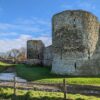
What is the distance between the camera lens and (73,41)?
3341 cm

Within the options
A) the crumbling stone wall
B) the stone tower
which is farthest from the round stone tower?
the stone tower

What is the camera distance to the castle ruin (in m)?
33.4

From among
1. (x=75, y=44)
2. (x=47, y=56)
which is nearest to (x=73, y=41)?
(x=75, y=44)

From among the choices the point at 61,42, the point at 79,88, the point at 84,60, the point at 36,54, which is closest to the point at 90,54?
the point at 84,60

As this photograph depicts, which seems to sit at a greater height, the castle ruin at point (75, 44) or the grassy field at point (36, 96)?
the castle ruin at point (75, 44)

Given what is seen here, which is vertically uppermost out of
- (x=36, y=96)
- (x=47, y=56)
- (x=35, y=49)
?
(x=35, y=49)

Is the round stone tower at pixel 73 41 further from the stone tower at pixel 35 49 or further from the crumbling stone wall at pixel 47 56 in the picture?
the stone tower at pixel 35 49

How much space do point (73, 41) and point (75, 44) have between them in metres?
0.37

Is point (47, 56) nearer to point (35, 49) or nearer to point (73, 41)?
point (35, 49)

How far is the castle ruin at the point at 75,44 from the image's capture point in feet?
110

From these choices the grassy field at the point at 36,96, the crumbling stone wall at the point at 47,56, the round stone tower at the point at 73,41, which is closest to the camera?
the grassy field at the point at 36,96

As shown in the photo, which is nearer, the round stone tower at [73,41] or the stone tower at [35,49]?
the round stone tower at [73,41]

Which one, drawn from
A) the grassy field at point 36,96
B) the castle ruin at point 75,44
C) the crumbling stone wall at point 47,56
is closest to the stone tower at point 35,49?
the crumbling stone wall at point 47,56

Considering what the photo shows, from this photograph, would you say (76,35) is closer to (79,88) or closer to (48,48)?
(79,88)
